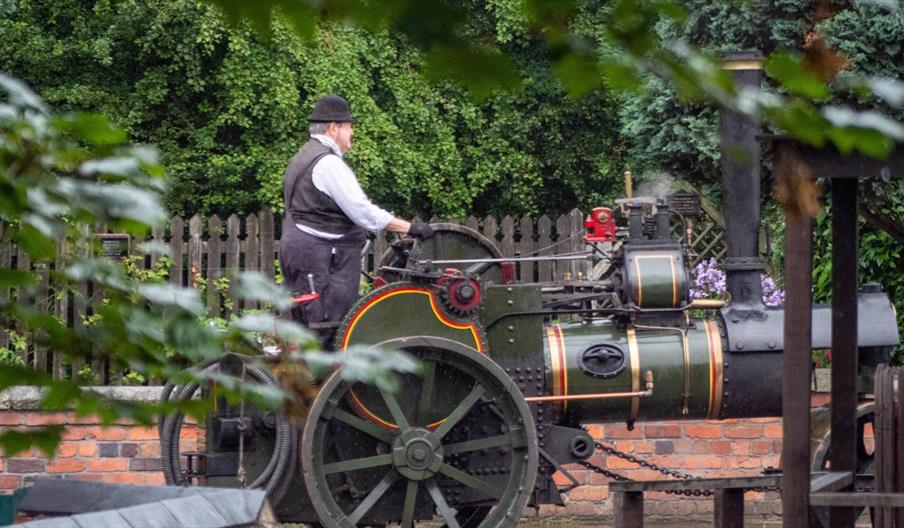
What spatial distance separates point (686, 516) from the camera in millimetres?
9070

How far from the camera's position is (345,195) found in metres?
6.81

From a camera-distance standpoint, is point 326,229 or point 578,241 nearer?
point 326,229

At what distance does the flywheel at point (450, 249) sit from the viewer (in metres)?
7.19

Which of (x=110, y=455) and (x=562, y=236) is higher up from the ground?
(x=562, y=236)

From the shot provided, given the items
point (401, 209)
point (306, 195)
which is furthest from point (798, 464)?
point (401, 209)

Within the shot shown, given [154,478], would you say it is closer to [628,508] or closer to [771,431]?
[628,508]

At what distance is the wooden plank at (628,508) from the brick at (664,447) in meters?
2.13

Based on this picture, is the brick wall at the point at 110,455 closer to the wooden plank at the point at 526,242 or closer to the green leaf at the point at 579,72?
the wooden plank at the point at 526,242

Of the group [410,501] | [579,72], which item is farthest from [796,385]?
[579,72]

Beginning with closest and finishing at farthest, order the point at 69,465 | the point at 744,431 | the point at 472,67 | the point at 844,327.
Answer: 1. the point at 472,67
2. the point at 844,327
3. the point at 69,465
4. the point at 744,431

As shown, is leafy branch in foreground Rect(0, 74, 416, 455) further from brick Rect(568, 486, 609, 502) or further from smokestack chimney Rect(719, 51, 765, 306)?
brick Rect(568, 486, 609, 502)

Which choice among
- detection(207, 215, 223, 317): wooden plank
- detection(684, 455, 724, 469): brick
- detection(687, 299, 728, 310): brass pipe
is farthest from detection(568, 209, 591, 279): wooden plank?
detection(687, 299, 728, 310): brass pipe

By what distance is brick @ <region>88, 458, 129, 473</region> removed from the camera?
8.69 m

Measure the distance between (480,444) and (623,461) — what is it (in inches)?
92.0
